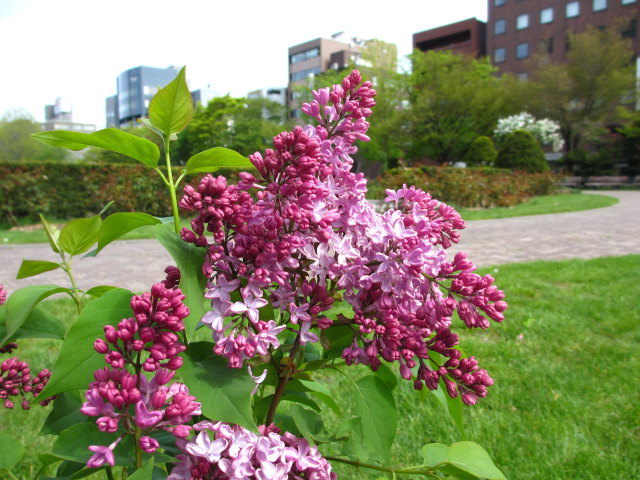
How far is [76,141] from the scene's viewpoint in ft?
3.15

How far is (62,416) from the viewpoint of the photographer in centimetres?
118

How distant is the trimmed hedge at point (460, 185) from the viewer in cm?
1677

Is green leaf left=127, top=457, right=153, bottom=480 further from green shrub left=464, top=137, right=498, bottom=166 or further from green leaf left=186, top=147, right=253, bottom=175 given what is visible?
green shrub left=464, top=137, right=498, bottom=166

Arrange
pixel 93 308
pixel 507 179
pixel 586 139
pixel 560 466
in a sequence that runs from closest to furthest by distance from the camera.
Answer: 1. pixel 93 308
2. pixel 560 466
3. pixel 507 179
4. pixel 586 139

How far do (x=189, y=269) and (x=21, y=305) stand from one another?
360 mm

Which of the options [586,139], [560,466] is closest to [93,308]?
[560,466]

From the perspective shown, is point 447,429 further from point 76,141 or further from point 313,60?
point 313,60

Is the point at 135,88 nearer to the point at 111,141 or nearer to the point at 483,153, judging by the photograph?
the point at 483,153

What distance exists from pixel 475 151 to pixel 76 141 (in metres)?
31.3

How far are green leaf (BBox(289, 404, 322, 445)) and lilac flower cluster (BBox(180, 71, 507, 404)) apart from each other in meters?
0.16

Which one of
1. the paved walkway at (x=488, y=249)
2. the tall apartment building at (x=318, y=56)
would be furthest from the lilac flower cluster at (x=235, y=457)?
the tall apartment building at (x=318, y=56)

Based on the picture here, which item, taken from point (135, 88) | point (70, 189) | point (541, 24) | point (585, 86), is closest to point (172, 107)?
point (70, 189)

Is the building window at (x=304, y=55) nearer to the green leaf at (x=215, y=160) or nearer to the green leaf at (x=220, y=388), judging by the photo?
the green leaf at (x=215, y=160)

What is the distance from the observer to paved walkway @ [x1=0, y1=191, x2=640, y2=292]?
7102 mm
